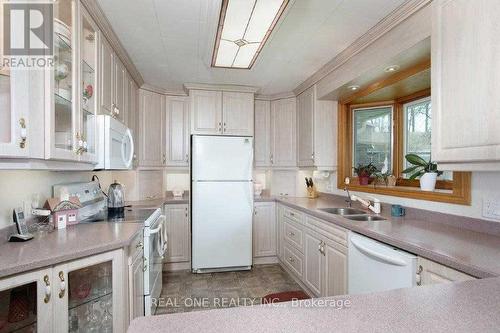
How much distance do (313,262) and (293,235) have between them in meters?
0.55

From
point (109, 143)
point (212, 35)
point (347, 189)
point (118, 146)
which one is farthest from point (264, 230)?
point (212, 35)

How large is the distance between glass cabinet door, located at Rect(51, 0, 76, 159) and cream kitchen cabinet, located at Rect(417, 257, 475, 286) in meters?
Answer: 1.93

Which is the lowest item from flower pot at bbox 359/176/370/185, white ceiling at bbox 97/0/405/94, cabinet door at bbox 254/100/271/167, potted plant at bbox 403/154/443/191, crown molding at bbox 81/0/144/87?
flower pot at bbox 359/176/370/185

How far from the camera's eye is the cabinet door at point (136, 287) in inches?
66.8

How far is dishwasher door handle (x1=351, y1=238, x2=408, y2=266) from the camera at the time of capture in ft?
4.82

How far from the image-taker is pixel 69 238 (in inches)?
61.2

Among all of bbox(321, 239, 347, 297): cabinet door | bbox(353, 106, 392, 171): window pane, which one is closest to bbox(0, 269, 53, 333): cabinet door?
bbox(321, 239, 347, 297): cabinet door

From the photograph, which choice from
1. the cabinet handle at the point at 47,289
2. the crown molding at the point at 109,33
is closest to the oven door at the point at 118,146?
the crown molding at the point at 109,33

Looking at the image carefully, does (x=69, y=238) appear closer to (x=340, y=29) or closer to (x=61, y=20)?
(x=61, y=20)

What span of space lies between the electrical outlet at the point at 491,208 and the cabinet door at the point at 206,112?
107 inches

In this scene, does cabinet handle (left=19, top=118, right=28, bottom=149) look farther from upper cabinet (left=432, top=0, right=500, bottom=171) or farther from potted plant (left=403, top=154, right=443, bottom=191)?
potted plant (left=403, top=154, right=443, bottom=191)

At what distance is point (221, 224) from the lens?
3.38 m

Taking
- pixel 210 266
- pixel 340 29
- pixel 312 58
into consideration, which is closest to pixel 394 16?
pixel 340 29

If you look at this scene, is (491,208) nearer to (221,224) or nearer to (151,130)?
(221,224)
